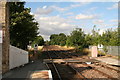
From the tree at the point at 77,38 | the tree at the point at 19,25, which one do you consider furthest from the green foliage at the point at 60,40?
the tree at the point at 19,25

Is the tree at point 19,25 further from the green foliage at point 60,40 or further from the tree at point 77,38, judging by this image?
the green foliage at point 60,40

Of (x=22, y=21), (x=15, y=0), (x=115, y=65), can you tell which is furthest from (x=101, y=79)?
(x=15, y=0)

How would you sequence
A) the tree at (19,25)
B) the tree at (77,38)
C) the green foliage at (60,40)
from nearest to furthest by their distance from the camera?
the tree at (19,25)
the tree at (77,38)
the green foliage at (60,40)

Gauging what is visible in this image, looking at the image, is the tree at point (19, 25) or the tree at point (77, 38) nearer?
the tree at point (19, 25)

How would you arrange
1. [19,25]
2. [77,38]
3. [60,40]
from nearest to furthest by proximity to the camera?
[19,25], [77,38], [60,40]

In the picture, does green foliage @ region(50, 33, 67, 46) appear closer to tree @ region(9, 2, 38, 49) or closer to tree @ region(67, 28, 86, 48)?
tree @ region(67, 28, 86, 48)

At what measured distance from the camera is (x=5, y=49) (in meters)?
12.1

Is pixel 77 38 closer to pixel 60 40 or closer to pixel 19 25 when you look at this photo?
pixel 19 25

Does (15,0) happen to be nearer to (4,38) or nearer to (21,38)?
(21,38)

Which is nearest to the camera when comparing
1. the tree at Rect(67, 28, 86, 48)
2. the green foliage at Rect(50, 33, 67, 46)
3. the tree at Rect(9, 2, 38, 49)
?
the tree at Rect(9, 2, 38, 49)

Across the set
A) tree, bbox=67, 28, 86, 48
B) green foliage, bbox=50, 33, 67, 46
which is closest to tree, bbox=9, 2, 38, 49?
tree, bbox=67, 28, 86, 48

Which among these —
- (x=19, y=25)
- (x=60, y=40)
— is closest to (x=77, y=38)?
(x=19, y=25)

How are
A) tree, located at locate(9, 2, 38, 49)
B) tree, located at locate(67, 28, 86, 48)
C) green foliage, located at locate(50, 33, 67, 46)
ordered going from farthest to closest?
green foliage, located at locate(50, 33, 67, 46), tree, located at locate(67, 28, 86, 48), tree, located at locate(9, 2, 38, 49)

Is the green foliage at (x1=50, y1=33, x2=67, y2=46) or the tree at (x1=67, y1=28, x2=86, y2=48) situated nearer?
the tree at (x1=67, y1=28, x2=86, y2=48)
